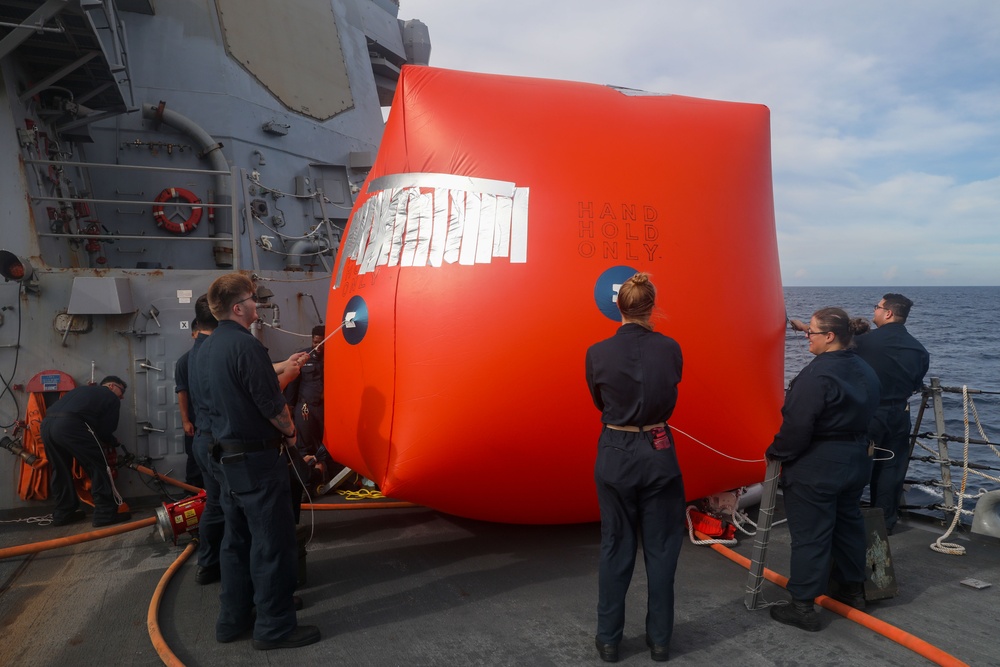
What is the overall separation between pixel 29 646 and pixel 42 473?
9.27 feet

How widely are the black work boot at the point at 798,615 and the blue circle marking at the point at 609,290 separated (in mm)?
1816

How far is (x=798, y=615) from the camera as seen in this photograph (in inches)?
135

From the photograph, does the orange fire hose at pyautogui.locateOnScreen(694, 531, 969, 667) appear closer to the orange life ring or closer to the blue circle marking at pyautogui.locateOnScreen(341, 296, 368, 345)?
the blue circle marking at pyautogui.locateOnScreen(341, 296, 368, 345)

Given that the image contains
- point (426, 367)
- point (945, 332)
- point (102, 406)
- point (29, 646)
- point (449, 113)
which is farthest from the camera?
point (945, 332)

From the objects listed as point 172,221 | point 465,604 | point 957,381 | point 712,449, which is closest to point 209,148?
point 172,221

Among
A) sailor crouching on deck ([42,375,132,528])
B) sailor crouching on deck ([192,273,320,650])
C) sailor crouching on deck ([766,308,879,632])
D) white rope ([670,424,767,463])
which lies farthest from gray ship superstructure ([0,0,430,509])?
sailor crouching on deck ([766,308,879,632])

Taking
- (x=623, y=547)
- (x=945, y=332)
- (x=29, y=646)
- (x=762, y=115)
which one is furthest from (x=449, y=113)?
(x=945, y=332)

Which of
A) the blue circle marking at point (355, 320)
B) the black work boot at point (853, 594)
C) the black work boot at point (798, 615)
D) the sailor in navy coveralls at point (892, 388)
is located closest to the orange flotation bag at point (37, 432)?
the blue circle marking at point (355, 320)

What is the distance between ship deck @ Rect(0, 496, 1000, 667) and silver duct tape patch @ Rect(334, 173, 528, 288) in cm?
200

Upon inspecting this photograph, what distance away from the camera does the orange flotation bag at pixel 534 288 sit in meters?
3.84

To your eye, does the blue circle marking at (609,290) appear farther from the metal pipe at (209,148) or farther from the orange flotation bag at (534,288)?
the metal pipe at (209,148)

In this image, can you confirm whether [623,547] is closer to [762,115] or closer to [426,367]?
[426,367]

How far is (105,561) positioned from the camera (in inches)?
181

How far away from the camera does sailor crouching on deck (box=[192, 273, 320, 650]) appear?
3236 mm
